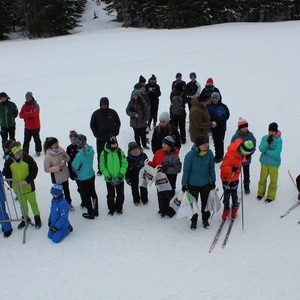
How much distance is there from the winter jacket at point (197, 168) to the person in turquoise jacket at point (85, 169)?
1895 millimetres

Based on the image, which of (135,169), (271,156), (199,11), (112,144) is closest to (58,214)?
(112,144)

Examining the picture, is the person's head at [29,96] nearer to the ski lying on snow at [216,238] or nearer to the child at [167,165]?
the child at [167,165]

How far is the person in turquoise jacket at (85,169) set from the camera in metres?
→ 6.82

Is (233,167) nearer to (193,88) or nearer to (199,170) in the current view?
(199,170)

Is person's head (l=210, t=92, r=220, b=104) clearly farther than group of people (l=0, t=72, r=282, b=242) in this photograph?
Yes

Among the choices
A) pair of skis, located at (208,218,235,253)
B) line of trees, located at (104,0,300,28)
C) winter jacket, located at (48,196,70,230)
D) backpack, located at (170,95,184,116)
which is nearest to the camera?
pair of skis, located at (208,218,235,253)

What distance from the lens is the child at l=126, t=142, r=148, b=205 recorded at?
7.12 metres

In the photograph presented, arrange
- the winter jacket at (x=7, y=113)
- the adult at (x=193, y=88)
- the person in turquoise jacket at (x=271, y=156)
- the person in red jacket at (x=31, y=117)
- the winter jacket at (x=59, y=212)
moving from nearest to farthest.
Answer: the winter jacket at (x=59, y=212)
the person in turquoise jacket at (x=271, y=156)
the winter jacket at (x=7, y=113)
the person in red jacket at (x=31, y=117)
the adult at (x=193, y=88)

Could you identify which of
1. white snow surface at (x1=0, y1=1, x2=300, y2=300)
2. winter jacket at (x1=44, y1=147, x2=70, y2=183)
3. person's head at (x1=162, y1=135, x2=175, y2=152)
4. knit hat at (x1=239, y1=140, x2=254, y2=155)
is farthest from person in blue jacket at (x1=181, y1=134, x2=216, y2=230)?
winter jacket at (x1=44, y1=147, x2=70, y2=183)

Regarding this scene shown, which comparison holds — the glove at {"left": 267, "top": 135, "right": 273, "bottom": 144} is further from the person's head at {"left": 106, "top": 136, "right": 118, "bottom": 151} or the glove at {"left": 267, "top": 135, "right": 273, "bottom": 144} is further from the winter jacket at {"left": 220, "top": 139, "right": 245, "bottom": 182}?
the person's head at {"left": 106, "top": 136, "right": 118, "bottom": 151}

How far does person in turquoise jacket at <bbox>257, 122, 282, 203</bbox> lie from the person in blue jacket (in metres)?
1.46

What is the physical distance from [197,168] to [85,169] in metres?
2.18

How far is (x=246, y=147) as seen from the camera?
20.9 feet

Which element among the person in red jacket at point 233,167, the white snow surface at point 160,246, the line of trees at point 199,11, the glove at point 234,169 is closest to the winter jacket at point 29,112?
the white snow surface at point 160,246
